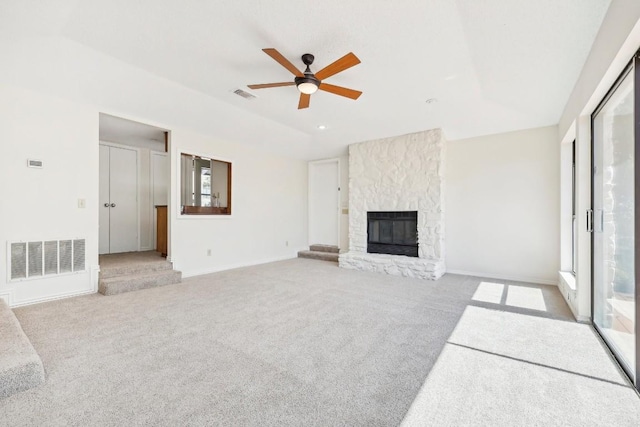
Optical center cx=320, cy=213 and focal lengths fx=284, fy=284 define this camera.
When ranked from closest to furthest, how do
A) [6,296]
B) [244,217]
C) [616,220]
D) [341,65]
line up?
[616,220] → [341,65] → [6,296] → [244,217]

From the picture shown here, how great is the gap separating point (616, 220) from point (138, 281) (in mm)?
Answer: 5405

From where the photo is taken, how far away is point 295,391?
1.76 meters

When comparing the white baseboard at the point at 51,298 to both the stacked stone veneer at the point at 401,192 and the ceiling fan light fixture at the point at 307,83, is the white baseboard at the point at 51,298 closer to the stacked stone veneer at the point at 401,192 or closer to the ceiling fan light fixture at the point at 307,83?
the ceiling fan light fixture at the point at 307,83

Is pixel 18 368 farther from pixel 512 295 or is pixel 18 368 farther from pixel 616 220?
pixel 512 295

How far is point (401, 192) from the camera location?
5477 mm

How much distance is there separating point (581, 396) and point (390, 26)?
2953 millimetres

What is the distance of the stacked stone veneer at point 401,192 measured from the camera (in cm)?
505

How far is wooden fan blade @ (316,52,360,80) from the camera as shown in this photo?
2.41m

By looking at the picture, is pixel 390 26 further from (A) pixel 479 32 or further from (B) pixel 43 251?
(B) pixel 43 251

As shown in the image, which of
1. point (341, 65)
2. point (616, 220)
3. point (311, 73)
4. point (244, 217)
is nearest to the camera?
point (616, 220)

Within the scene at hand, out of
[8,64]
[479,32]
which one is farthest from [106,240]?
[479,32]

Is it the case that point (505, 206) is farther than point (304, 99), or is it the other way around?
point (505, 206)

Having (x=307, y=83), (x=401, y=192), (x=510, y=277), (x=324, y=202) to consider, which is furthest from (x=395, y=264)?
(x=307, y=83)

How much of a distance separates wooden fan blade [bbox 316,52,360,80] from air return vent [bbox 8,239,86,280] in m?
3.82
